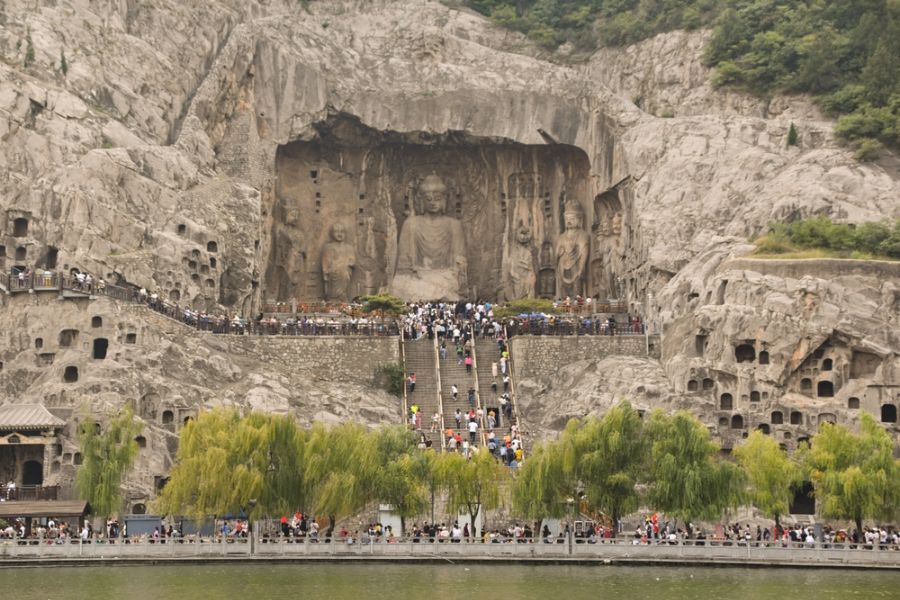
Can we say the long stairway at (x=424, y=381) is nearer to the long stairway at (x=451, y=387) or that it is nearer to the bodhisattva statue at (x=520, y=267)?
the long stairway at (x=451, y=387)

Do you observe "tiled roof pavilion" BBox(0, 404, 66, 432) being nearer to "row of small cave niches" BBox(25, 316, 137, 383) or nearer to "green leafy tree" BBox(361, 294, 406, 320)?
"row of small cave niches" BBox(25, 316, 137, 383)

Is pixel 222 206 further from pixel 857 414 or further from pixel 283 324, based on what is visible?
pixel 857 414

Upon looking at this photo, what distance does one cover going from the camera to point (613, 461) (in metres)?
63.2

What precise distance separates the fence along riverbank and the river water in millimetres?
608

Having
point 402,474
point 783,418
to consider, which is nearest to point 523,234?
point 783,418

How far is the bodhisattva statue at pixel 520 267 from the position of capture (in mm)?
94250

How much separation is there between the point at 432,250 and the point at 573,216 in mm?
8345

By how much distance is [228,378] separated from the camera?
245 ft

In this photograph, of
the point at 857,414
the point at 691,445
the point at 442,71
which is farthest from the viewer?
the point at 442,71

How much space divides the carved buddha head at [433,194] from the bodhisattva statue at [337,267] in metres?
5.21

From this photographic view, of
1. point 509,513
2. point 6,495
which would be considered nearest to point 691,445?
point 509,513

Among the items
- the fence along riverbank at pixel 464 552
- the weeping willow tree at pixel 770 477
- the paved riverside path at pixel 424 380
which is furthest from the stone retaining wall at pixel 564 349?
the fence along riverbank at pixel 464 552

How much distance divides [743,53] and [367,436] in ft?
132

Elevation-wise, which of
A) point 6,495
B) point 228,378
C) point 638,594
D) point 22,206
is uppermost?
point 22,206
